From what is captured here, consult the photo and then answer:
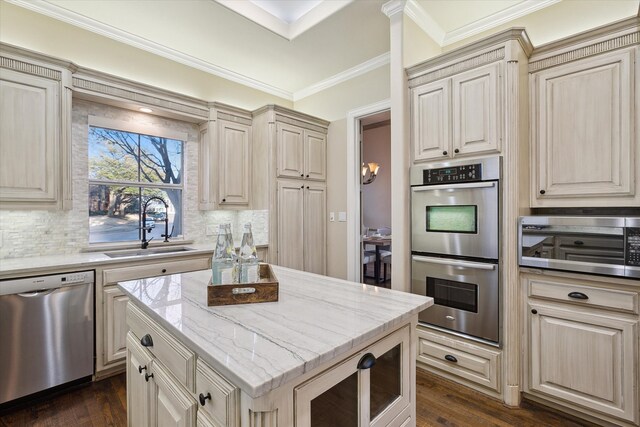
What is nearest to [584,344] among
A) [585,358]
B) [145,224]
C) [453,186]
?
[585,358]

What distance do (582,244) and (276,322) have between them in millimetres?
1961

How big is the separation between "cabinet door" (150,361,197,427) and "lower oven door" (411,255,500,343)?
1.95 m

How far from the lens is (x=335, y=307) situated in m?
1.20

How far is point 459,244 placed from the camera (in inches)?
90.4

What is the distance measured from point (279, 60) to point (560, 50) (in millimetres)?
2605

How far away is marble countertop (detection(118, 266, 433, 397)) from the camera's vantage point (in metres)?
0.77

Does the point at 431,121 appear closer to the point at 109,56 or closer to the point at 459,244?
the point at 459,244

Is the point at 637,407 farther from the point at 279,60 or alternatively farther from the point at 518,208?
the point at 279,60

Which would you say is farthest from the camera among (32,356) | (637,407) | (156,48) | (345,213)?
(345,213)

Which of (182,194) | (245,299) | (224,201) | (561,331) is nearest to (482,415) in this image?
(561,331)

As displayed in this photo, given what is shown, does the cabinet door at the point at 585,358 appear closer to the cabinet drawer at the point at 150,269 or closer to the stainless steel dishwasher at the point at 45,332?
the cabinet drawer at the point at 150,269

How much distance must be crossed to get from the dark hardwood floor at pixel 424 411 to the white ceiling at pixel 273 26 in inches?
117

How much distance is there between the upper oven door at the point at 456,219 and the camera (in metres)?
2.14

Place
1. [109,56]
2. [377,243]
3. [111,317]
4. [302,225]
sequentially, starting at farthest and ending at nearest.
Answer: [377,243], [302,225], [109,56], [111,317]
